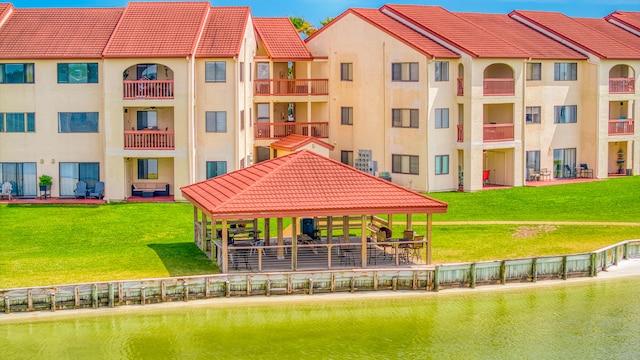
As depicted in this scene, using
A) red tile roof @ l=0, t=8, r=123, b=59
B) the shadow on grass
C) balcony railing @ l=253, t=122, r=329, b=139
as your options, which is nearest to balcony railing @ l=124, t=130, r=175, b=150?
red tile roof @ l=0, t=8, r=123, b=59

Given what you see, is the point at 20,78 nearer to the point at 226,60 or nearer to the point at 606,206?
the point at 226,60

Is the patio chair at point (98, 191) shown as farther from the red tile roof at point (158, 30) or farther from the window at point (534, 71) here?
the window at point (534, 71)

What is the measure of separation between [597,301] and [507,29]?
116 ft

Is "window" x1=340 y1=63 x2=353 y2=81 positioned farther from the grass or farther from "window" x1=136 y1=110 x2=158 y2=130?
"window" x1=136 y1=110 x2=158 y2=130

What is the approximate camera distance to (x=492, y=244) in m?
53.8

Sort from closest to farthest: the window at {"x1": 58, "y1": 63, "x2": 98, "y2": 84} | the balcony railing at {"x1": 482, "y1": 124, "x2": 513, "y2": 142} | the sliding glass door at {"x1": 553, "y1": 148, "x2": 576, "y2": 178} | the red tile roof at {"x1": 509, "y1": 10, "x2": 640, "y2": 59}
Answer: the window at {"x1": 58, "y1": 63, "x2": 98, "y2": 84}, the balcony railing at {"x1": 482, "y1": 124, "x2": 513, "y2": 142}, the sliding glass door at {"x1": 553, "y1": 148, "x2": 576, "y2": 178}, the red tile roof at {"x1": 509, "y1": 10, "x2": 640, "y2": 59}

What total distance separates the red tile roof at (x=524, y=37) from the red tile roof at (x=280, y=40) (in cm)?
1153

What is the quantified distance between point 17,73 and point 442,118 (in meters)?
25.6

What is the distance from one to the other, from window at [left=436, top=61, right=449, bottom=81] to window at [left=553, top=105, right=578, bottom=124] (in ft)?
33.0

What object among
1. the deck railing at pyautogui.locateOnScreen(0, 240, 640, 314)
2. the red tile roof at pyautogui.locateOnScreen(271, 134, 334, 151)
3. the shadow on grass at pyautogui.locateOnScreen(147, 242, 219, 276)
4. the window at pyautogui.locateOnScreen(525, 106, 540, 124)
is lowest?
the deck railing at pyautogui.locateOnScreen(0, 240, 640, 314)

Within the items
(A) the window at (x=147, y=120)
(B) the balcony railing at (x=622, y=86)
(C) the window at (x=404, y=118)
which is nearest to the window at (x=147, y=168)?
(A) the window at (x=147, y=120)

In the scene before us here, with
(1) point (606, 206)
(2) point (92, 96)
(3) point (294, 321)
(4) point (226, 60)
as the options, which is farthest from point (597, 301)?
(2) point (92, 96)

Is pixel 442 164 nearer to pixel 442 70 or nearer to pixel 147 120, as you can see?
pixel 442 70

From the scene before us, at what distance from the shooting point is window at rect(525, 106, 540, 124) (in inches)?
2928
